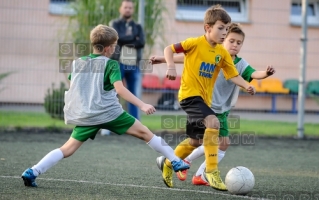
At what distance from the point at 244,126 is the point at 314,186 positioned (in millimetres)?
6115

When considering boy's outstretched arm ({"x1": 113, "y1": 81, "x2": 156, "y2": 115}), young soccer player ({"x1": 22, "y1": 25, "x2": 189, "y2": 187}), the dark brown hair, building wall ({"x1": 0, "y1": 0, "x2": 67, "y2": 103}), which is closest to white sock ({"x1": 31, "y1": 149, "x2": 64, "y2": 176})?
young soccer player ({"x1": 22, "y1": 25, "x2": 189, "y2": 187})

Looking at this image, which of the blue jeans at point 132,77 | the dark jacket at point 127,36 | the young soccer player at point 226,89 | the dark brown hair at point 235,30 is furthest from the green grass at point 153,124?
the dark brown hair at point 235,30

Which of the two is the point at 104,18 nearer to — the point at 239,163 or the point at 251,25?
the point at 251,25

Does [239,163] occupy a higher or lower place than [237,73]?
lower

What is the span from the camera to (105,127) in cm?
583

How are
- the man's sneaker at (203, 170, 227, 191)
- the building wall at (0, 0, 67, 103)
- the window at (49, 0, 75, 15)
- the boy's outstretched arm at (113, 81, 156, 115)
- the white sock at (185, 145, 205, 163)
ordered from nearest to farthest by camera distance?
the boy's outstretched arm at (113, 81, 156, 115) < the man's sneaker at (203, 170, 227, 191) < the white sock at (185, 145, 205, 163) < the building wall at (0, 0, 67, 103) < the window at (49, 0, 75, 15)

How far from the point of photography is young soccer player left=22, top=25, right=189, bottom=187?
571 centimetres

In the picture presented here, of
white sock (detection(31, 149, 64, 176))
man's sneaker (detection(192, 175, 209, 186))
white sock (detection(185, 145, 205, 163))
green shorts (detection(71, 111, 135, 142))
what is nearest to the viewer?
white sock (detection(31, 149, 64, 176))

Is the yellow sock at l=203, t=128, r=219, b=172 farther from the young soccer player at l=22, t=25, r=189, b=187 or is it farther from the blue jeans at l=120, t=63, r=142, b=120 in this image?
the blue jeans at l=120, t=63, r=142, b=120

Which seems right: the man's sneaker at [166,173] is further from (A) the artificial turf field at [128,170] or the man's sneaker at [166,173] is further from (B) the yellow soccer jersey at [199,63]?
(B) the yellow soccer jersey at [199,63]

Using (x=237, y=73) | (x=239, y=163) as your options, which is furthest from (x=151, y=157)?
(x=237, y=73)

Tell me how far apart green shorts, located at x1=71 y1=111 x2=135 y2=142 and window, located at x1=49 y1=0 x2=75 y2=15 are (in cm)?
635

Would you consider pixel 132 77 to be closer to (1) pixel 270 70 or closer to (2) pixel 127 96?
(1) pixel 270 70

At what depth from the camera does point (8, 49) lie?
11.2m
